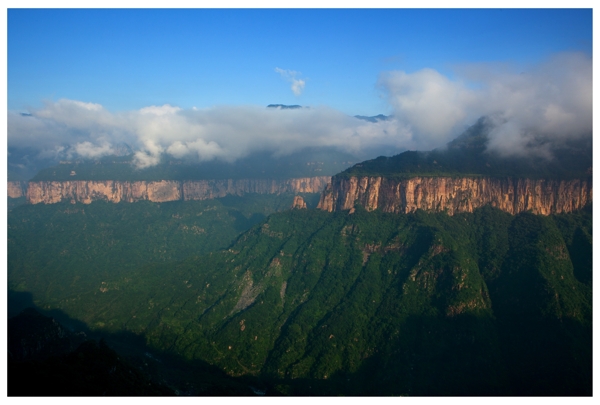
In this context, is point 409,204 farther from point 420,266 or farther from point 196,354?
point 196,354

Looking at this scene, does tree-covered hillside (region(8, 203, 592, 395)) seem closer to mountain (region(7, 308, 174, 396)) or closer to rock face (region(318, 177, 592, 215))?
rock face (region(318, 177, 592, 215))

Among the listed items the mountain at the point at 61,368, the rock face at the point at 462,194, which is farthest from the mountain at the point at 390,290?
the mountain at the point at 61,368

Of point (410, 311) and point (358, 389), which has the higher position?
point (410, 311)

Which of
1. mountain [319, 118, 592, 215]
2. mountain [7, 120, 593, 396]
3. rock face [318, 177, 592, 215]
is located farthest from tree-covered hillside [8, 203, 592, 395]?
mountain [319, 118, 592, 215]

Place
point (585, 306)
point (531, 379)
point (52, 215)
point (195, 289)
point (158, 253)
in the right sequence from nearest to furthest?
point (531, 379) → point (585, 306) → point (195, 289) → point (158, 253) → point (52, 215)

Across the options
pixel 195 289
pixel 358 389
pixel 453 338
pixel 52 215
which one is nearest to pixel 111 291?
pixel 195 289

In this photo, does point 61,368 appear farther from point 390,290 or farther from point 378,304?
point 390,290

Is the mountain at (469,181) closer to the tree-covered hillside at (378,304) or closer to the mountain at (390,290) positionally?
the mountain at (390,290)
